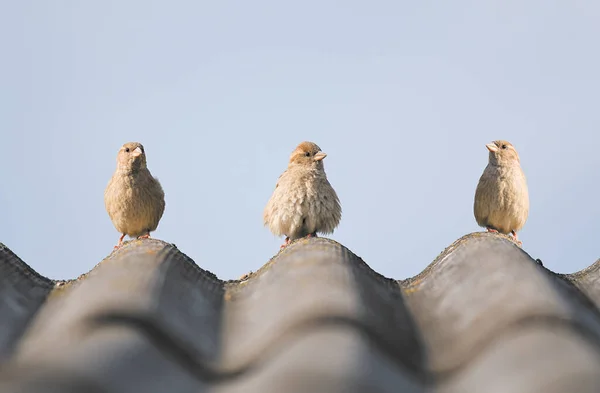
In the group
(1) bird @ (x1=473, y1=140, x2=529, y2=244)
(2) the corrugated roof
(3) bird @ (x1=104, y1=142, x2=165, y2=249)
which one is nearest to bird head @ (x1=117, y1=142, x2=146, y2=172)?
(3) bird @ (x1=104, y1=142, x2=165, y2=249)

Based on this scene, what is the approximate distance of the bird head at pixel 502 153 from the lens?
8.65 meters

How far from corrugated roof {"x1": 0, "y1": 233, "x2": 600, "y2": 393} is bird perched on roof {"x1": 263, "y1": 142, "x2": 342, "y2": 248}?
13.7ft

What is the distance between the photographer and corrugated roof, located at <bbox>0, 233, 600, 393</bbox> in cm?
196

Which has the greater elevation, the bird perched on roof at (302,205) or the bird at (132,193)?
the bird at (132,193)

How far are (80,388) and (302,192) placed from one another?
5314 millimetres

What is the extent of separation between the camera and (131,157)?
813 centimetres

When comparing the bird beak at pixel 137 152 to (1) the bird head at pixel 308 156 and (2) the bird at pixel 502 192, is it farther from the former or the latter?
(2) the bird at pixel 502 192

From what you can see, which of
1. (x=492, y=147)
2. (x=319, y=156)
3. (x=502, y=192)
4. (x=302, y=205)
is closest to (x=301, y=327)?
(x=302, y=205)

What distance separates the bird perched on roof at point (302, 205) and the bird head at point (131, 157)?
4.98ft

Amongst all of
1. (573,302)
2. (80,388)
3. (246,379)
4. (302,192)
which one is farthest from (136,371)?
(302,192)

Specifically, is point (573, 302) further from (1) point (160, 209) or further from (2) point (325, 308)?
(1) point (160, 209)

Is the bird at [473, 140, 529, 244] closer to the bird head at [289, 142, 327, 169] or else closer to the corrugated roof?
the bird head at [289, 142, 327, 169]

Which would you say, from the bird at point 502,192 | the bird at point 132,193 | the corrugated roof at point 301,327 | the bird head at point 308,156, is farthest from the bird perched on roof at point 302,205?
the corrugated roof at point 301,327

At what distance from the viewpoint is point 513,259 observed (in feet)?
8.74
